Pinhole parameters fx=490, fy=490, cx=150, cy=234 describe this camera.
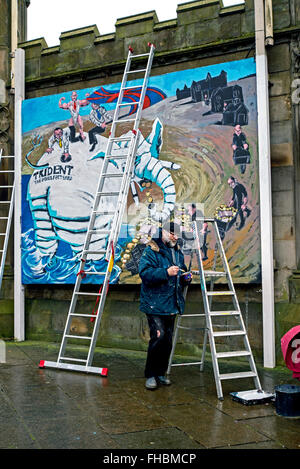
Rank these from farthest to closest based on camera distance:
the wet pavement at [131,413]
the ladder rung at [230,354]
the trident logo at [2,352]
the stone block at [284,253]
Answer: the trident logo at [2,352] → the stone block at [284,253] → the ladder rung at [230,354] → the wet pavement at [131,413]

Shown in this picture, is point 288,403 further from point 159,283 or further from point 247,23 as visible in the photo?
point 247,23

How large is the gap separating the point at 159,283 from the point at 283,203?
240 centimetres

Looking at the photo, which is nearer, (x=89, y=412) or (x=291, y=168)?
(x=89, y=412)

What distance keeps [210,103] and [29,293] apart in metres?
4.58

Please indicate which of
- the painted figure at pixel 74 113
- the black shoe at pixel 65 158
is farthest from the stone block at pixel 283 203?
the black shoe at pixel 65 158

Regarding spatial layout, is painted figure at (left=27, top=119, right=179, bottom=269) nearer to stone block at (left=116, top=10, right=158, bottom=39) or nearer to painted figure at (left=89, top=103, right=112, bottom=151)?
painted figure at (left=89, top=103, right=112, bottom=151)

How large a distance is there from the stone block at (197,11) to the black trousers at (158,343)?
186 inches

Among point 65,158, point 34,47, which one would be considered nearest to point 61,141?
point 65,158

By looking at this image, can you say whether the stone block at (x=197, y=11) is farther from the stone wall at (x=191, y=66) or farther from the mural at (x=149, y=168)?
the mural at (x=149, y=168)

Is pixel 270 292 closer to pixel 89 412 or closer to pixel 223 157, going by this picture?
pixel 223 157

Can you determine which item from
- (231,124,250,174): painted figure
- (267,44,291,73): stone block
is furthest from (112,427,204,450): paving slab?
(267,44,291,73): stone block

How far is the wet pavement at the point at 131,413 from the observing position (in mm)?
3979
